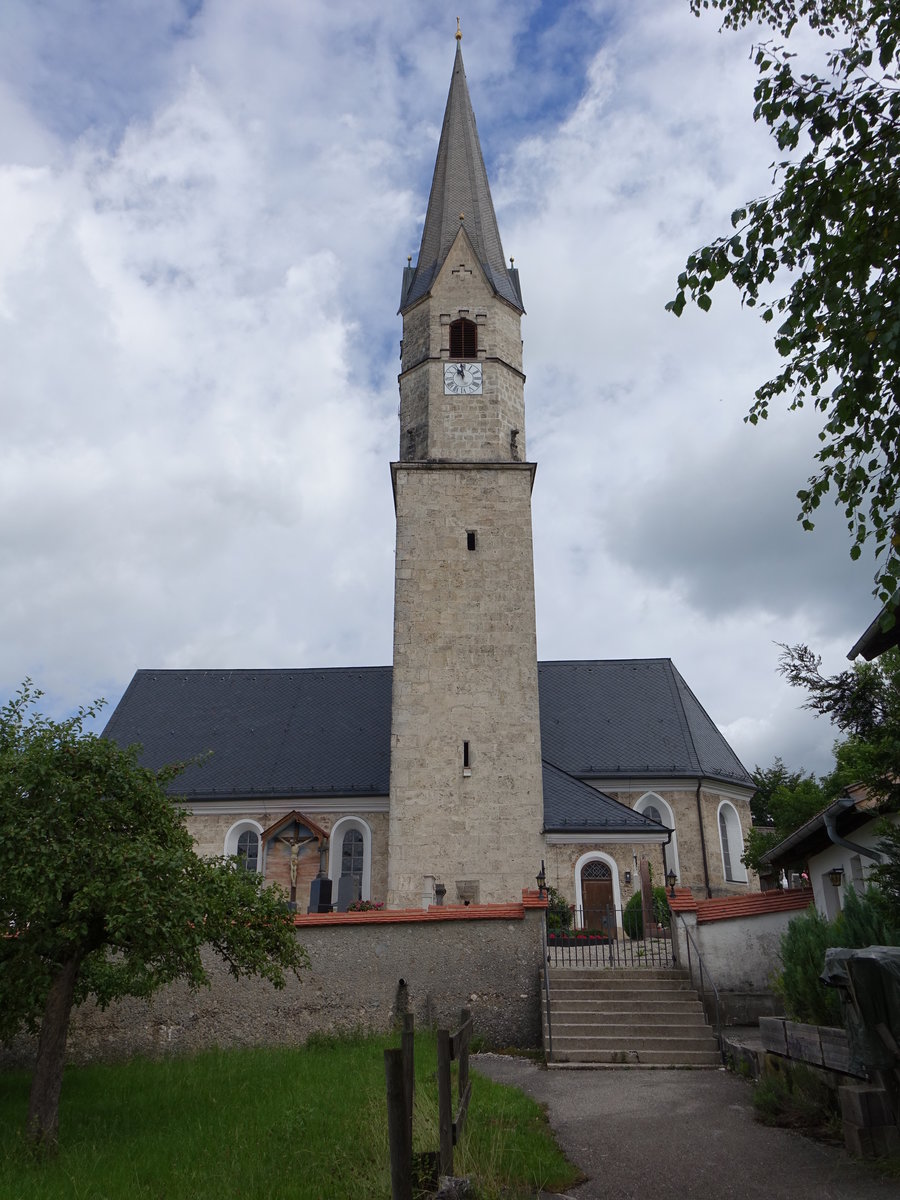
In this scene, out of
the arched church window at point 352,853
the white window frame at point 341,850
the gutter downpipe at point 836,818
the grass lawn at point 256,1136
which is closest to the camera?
the grass lawn at point 256,1136

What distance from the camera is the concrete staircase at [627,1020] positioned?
40.5 feet

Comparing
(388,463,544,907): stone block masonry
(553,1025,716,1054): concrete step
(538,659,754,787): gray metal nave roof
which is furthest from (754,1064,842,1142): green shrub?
(538,659,754,787): gray metal nave roof

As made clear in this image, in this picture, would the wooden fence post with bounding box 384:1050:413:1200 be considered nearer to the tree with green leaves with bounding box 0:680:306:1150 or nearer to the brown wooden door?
the tree with green leaves with bounding box 0:680:306:1150

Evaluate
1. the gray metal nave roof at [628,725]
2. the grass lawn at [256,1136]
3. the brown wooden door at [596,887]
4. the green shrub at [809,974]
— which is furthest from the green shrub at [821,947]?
the gray metal nave roof at [628,725]

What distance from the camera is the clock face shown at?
25.5 meters

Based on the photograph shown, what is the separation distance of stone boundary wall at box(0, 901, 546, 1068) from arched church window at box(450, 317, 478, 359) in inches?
642

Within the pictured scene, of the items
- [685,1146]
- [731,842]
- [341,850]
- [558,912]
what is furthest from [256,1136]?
[731,842]

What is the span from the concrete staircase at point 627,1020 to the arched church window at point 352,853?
12.0m

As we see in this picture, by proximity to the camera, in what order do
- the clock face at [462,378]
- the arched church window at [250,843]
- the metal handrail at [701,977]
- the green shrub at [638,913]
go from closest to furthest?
1. the metal handrail at [701,977]
2. the green shrub at [638,913]
3. the clock face at [462,378]
4. the arched church window at [250,843]

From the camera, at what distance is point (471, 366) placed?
84.8 ft

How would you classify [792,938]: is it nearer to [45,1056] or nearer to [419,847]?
[45,1056]

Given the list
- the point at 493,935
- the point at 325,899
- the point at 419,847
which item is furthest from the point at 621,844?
the point at 493,935

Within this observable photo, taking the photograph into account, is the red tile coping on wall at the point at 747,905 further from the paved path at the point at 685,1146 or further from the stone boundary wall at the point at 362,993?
the paved path at the point at 685,1146

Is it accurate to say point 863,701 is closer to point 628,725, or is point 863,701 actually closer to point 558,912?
point 558,912
